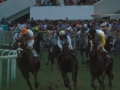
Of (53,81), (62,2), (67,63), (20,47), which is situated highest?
(62,2)

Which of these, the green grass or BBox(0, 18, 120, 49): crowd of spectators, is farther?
BBox(0, 18, 120, 49): crowd of spectators

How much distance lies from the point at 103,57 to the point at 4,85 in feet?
10.5

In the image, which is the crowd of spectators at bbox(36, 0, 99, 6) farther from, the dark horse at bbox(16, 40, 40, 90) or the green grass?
the dark horse at bbox(16, 40, 40, 90)

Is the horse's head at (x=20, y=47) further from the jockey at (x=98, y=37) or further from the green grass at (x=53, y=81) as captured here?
the jockey at (x=98, y=37)

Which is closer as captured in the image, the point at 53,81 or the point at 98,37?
the point at 98,37

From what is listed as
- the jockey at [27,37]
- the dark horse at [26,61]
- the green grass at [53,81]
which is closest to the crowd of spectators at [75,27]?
the green grass at [53,81]

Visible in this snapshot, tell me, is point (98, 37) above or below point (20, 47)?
above

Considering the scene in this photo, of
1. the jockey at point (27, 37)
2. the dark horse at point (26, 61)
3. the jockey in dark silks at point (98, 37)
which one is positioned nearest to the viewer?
the jockey in dark silks at point (98, 37)

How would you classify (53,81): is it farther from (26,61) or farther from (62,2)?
(62,2)

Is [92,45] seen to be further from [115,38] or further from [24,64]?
[115,38]

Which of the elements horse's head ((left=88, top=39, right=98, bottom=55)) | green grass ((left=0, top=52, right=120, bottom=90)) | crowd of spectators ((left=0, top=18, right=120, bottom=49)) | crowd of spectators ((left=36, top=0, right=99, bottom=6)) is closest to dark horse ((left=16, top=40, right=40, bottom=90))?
green grass ((left=0, top=52, right=120, bottom=90))

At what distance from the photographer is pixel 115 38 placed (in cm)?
2700

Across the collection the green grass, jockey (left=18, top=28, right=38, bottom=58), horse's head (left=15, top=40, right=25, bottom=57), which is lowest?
the green grass

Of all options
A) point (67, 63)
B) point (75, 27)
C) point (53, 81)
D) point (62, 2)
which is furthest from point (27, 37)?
point (62, 2)
